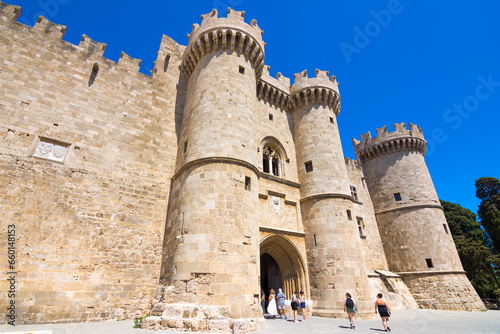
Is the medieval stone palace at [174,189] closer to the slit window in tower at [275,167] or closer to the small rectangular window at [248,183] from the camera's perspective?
the small rectangular window at [248,183]

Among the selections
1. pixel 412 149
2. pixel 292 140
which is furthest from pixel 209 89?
pixel 412 149

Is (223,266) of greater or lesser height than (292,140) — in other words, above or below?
below

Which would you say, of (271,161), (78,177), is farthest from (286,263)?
(78,177)

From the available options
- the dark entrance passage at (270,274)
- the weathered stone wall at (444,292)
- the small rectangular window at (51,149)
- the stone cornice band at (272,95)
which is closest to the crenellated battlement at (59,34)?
the small rectangular window at (51,149)

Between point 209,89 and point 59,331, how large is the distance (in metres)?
9.34

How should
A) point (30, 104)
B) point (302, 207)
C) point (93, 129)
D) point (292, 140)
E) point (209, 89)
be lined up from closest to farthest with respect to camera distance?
point (30, 104) → point (93, 129) → point (209, 89) → point (302, 207) → point (292, 140)

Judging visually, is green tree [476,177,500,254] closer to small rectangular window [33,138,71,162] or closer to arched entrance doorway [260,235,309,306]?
arched entrance doorway [260,235,309,306]

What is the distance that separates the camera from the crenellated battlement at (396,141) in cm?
2012

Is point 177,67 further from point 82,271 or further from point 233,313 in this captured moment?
point 233,313

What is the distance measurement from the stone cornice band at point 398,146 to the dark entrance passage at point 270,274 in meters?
12.9

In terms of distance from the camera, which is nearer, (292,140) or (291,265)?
(291,265)

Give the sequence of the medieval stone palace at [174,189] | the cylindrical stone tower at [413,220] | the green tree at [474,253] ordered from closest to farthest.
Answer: the medieval stone palace at [174,189] < the cylindrical stone tower at [413,220] < the green tree at [474,253]

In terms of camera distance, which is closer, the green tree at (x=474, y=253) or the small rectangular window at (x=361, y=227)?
the small rectangular window at (x=361, y=227)

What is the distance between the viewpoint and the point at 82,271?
8.15 m
